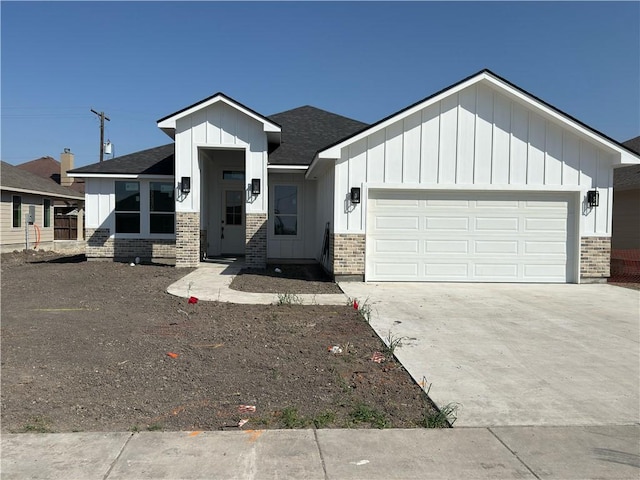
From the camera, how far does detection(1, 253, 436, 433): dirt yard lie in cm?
414

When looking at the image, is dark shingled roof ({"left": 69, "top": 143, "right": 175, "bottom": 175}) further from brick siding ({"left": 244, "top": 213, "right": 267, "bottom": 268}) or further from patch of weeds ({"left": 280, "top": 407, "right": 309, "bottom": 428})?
patch of weeds ({"left": 280, "top": 407, "right": 309, "bottom": 428})

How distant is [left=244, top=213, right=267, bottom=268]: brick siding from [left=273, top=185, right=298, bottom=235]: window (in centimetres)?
206

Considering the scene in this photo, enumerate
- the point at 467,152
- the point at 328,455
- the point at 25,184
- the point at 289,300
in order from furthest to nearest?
1. the point at 25,184
2. the point at 467,152
3. the point at 289,300
4. the point at 328,455

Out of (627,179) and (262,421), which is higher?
(627,179)

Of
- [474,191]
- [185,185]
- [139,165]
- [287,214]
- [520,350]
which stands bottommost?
[520,350]

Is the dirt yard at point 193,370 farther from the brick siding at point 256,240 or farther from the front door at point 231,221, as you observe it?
the front door at point 231,221

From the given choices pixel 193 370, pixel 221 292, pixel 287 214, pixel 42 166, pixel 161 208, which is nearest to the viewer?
pixel 193 370

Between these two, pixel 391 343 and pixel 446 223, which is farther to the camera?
pixel 446 223

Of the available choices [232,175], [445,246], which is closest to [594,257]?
[445,246]

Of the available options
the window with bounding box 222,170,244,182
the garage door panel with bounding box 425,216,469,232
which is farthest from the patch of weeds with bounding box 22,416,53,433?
the window with bounding box 222,170,244,182

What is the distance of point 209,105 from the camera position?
1407 centimetres

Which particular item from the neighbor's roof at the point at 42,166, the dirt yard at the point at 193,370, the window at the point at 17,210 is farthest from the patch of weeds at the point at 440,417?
the neighbor's roof at the point at 42,166

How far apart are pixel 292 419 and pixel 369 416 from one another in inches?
26.7

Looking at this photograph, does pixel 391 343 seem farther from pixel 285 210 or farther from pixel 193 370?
pixel 285 210
